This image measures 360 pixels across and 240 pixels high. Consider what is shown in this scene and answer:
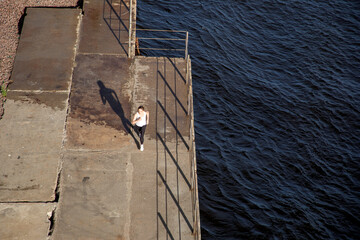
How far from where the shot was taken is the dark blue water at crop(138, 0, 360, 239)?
15.0 m

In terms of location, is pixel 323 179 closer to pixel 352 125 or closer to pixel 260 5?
pixel 352 125

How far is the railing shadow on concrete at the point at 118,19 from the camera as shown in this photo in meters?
17.0

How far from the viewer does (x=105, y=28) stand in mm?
17297

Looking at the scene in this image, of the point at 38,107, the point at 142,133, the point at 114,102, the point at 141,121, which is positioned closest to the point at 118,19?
the point at 114,102

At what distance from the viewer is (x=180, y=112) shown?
1435cm

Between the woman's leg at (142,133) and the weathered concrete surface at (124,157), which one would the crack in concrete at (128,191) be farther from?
the woman's leg at (142,133)

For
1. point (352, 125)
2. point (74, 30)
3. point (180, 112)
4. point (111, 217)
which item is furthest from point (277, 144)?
point (74, 30)

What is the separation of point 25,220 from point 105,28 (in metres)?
9.48

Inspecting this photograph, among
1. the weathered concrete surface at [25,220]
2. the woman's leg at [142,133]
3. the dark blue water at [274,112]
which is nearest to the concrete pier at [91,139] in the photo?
the weathered concrete surface at [25,220]

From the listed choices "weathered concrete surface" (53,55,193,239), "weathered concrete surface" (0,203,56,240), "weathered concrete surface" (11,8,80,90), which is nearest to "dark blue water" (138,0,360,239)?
"weathered concrete surface" (53,55,193,239)

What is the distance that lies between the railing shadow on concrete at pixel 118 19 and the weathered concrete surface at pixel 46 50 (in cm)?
137

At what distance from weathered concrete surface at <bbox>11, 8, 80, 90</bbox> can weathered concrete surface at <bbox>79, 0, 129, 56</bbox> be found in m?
0.51

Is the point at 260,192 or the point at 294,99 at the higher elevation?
the point at 294,99

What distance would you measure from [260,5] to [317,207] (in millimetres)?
16050
